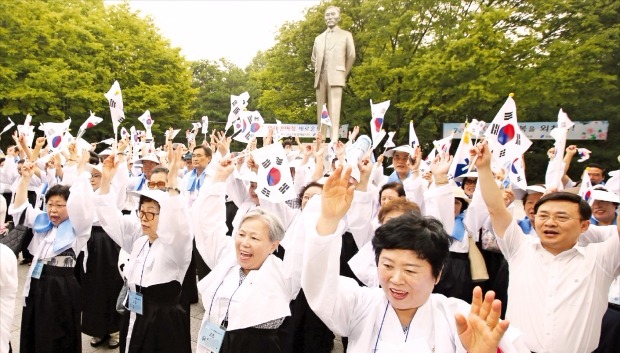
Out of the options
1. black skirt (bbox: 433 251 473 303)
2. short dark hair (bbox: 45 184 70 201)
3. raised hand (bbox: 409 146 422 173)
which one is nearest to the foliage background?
raised hand (bbox: 409 146 422 173)

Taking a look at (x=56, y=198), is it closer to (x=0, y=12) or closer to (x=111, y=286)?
(x=111, y=286)

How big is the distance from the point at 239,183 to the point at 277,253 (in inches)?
54.5

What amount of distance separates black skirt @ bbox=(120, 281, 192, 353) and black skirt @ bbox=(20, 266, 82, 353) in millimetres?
920

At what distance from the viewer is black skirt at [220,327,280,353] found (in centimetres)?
245

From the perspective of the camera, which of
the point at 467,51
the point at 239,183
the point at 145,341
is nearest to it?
the point at 145,341

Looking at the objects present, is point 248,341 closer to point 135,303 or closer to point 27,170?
point 135,303

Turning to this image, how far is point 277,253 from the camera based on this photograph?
4.06 m

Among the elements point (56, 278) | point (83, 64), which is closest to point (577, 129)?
point (56, 278)

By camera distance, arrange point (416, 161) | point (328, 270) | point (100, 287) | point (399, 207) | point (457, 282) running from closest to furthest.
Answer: point (328, 270) → point (399, 207) → point (457, 282) → point (100, 287) → point (416, 161)

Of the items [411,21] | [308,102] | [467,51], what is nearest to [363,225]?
[467,51]

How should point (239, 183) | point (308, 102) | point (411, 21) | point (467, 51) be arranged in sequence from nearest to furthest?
point (239, 183) → point (467, 51) → point (411, 21) → point (308, 102)

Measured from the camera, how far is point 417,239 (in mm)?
1882

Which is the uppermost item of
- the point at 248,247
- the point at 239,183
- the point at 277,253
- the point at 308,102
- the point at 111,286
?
the point at 308,102

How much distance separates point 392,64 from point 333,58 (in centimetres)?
564
